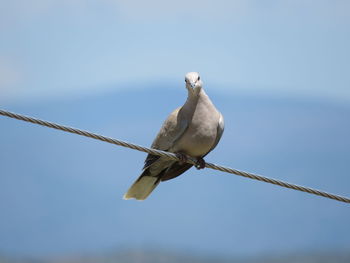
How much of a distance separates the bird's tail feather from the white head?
1006 mm

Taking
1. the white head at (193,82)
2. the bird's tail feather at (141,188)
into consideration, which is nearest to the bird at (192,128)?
the white head at (193,82)

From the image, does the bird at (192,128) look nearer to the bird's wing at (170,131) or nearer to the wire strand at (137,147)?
the bird's wing at (170,131)

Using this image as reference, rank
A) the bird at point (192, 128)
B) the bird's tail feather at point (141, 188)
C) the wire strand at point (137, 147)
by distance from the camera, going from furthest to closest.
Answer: the bird's tail feather at point (141, 188), the bird at point (192, 128), the wire strand at point (137, 147)

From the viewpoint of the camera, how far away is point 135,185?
21.2 ft

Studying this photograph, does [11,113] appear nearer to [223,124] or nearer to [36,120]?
[36,120]

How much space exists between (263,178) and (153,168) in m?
1.76

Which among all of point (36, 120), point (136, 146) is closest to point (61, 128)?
point (36, 120)

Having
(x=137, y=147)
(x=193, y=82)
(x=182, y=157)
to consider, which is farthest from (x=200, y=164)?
(x=137, y=147)

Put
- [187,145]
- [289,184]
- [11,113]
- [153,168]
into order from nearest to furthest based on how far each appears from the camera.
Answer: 1. [11,113]
2. [289,184]
3. [187,145]
4. [153,168]

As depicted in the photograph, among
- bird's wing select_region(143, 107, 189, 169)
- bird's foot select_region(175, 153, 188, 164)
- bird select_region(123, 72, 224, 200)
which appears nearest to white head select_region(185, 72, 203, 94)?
bird select_region(123, 72, 224, 200)

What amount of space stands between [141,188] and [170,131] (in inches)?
30.9

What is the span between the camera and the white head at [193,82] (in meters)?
5.89

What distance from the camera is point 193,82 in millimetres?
5895

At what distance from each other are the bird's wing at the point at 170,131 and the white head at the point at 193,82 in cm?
20
